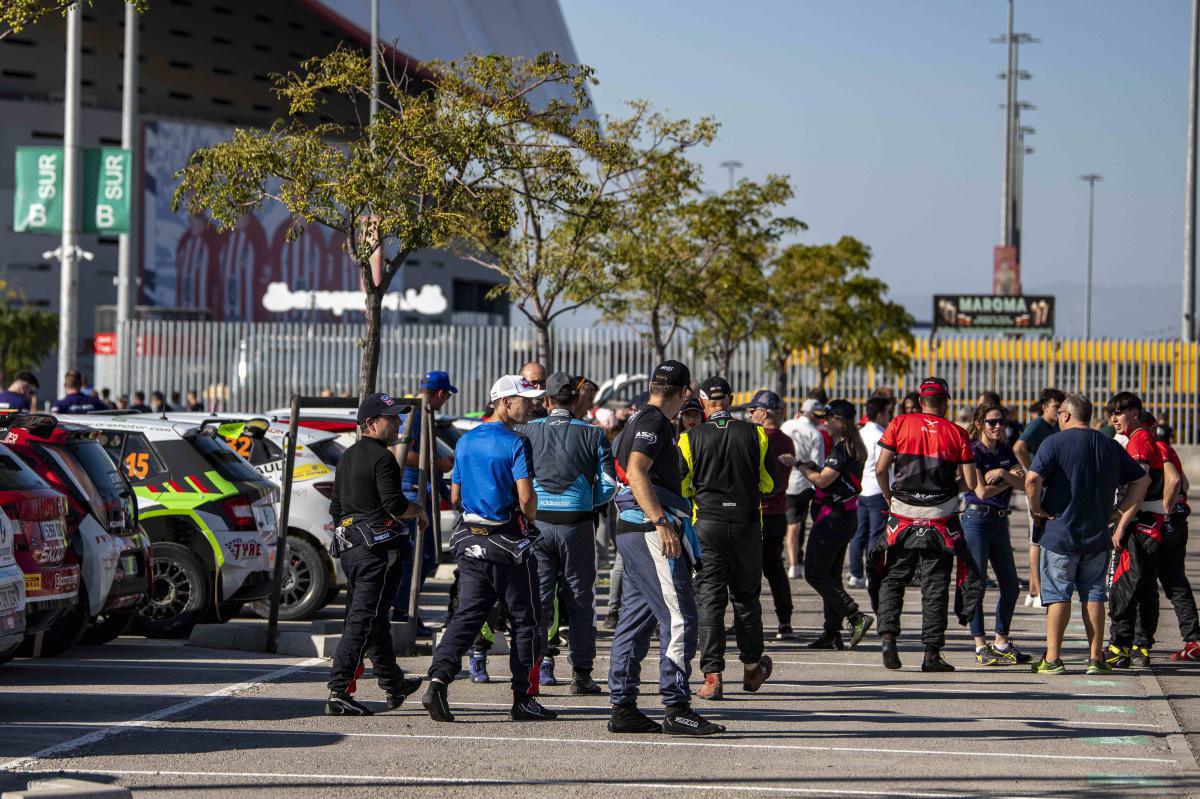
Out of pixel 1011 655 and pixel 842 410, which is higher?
pixel 842 410

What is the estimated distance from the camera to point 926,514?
10836mm

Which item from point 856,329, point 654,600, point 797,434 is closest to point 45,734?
point 654,600

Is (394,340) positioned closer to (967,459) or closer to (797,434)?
(797,434)

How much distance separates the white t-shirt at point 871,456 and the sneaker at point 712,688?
→ 5.88 meters

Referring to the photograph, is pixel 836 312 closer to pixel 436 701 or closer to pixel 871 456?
pixel 871 456

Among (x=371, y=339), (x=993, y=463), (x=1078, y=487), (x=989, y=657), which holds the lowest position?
(x=989, y=657)

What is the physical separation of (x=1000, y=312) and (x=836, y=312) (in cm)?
969

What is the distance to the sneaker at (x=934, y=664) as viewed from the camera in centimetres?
1085

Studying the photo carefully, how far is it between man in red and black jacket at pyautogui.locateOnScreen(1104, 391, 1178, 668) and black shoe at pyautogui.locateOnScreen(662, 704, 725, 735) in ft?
12.9

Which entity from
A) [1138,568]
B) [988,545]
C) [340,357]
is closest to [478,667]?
[988,545]

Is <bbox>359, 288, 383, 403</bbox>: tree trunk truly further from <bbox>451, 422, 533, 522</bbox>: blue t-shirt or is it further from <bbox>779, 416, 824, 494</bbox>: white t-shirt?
<bbox>451, 422, 533, 522</bbox>: blue t-shirt

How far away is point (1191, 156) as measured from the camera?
38.9 metres

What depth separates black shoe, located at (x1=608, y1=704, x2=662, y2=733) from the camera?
8.39m

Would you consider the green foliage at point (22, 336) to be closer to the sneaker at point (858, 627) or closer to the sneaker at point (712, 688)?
the sneaker at point (858, 627)
